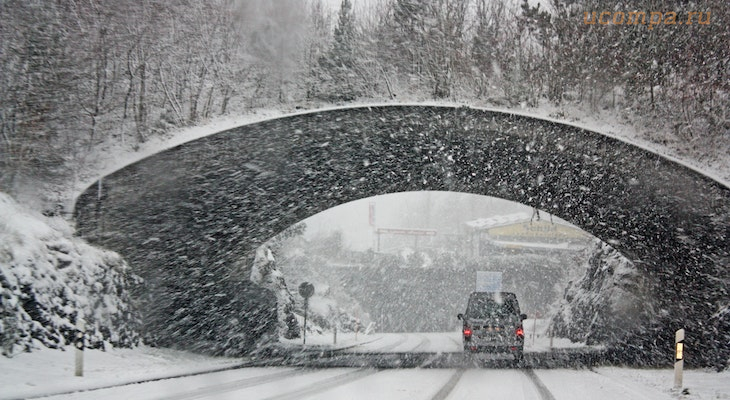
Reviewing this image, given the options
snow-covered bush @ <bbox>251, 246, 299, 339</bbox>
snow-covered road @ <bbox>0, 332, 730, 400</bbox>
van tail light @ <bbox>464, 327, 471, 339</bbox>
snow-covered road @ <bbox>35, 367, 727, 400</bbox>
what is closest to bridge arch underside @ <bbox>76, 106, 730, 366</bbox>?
snow-covered road @ <bbox>0, 332, 730, 400</bbox>

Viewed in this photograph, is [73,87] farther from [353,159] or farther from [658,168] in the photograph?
[658,168]

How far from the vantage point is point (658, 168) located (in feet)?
52.7

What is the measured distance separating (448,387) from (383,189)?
12.8m

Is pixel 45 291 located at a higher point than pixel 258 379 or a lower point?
higher

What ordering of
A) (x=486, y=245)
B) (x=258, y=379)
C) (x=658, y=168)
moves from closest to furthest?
(x=258, y=379), (x=658, y=168), (x=486, y=245)

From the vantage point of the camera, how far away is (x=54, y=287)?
13.2 m

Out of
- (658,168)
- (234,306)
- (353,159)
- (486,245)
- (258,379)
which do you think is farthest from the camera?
(486,245)

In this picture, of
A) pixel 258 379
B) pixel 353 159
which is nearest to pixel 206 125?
pixel 353 159

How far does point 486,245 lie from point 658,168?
38950mm

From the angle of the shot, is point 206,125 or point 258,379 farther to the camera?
point 206,125

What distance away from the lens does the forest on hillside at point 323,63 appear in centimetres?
1562

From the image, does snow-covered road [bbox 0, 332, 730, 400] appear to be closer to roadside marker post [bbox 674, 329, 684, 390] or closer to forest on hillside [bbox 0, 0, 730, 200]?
roadside marker post [bbox 674, 329, 684, 390]

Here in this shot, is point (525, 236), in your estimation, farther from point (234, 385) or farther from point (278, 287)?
point (234, 385)

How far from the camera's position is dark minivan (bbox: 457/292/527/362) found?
18094 millimetres
